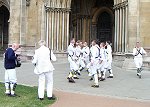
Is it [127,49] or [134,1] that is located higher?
[134,1]

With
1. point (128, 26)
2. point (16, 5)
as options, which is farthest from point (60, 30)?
point (128, 26)

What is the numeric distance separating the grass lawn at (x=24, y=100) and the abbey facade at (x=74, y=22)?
9.65 metres

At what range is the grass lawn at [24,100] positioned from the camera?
8.98 m

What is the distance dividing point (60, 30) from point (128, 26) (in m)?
7.02

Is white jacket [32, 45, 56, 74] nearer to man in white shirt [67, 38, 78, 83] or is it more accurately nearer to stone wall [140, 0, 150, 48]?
man in white shirt [67, 38, 78, 83]

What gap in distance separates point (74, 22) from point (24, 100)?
23270mm

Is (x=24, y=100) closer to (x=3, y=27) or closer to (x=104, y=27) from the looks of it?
(x=104, y=27)

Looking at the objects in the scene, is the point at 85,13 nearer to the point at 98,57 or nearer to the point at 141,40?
the point at 141,40

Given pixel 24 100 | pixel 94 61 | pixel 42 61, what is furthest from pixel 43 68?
pixel 94 61

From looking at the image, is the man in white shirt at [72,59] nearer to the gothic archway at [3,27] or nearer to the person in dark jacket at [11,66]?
the person in dark jacket at [11,66]

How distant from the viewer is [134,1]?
19.0 m

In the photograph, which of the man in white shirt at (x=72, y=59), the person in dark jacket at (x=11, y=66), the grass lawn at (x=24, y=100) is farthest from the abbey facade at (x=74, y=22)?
the person in dark jacket at (x=11, y=66)

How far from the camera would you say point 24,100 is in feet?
31.2

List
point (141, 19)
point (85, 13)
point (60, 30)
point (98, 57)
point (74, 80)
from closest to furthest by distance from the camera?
point (98, 57)
point (74, 80)
point (141, 19)
point (60, 30)
point (85, 13)
